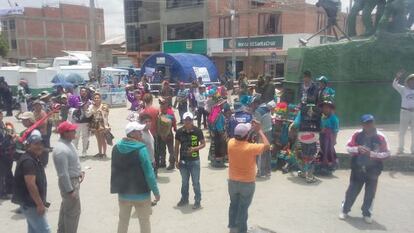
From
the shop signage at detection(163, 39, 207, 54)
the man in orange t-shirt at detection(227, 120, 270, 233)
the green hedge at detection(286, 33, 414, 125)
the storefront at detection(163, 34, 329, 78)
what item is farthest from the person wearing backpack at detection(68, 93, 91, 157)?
the shop signage at detection(163, 39, 207, 54)

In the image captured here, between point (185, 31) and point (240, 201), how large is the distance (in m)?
37.7

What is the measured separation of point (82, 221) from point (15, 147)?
6.11 feet

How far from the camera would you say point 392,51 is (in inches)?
444

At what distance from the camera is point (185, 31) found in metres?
41.3

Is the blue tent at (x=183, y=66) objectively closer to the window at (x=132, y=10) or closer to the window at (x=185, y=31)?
the window at (x=185, y=31)

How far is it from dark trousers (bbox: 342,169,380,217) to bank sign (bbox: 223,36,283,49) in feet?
89.0

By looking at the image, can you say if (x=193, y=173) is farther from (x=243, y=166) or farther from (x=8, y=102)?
(x=8, y=102)

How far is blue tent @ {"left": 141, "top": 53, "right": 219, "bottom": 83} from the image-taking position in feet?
87.0

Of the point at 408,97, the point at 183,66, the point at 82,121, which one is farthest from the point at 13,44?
the point at 408,97

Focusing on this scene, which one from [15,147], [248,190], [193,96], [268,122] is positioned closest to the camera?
[248,190]

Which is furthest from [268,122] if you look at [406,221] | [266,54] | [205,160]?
[266,54]

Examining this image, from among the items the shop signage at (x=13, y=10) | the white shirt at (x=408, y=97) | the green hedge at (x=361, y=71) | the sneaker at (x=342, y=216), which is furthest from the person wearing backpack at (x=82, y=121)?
the shop signage at (x=13, y=10)

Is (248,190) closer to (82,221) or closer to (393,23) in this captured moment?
(82,221)

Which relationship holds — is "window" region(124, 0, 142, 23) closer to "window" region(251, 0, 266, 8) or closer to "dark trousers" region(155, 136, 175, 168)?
"window" region(251, 0, 266, 8)
